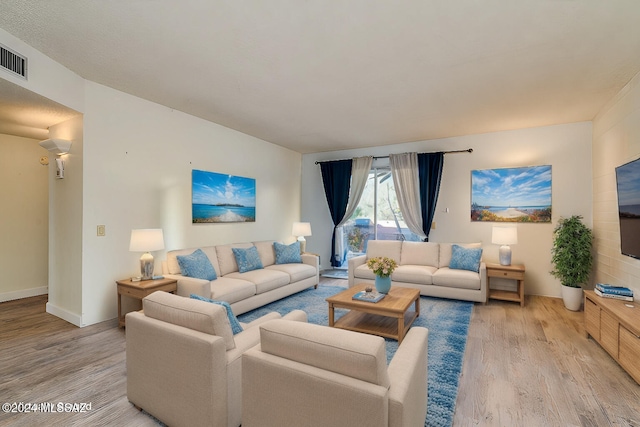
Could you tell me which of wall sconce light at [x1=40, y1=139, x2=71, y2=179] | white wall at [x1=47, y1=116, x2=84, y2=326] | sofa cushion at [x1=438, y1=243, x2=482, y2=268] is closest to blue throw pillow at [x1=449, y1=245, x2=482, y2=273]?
sofa cushion at [x1=438, y1=243, x2=482, y2=268]

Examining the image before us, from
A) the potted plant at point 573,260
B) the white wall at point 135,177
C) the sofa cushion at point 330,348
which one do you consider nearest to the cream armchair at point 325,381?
the sofa cushion at point 330,348

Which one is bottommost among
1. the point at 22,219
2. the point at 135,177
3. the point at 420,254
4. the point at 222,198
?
the point at 420,254

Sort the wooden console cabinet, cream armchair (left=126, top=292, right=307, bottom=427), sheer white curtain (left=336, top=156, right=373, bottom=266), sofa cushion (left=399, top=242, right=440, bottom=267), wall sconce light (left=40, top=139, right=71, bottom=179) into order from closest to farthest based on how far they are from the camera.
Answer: cream armchair (left=126, top=292, right=307, bottom=427) < the wooden console cabinet < wall sconce light (left=40, top=139, right=71, bottom=179) < sofa cushion (left=399, top=242, right=440, bottom=267) < sheer white curtain (left=336, top=156, right=373, bottom=266)

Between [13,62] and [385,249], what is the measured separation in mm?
5229

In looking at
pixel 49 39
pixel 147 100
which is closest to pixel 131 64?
pixel 49 39

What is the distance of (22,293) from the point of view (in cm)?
465

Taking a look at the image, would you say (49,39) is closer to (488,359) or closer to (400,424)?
(400,424)

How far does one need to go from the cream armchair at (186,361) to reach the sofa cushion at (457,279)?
3.44 m

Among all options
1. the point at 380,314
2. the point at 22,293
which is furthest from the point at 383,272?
the point at 22,293

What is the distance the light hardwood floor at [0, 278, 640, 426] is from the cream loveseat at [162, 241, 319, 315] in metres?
0.87

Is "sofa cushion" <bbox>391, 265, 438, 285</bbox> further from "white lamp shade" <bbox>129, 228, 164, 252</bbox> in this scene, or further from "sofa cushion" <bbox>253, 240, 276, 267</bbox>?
"white lamp shade" <bbox>129, 228, 164, 252</bbox>

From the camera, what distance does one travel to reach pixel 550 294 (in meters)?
4.82

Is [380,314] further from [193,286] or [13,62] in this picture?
[13,62]

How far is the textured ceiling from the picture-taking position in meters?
2.13
